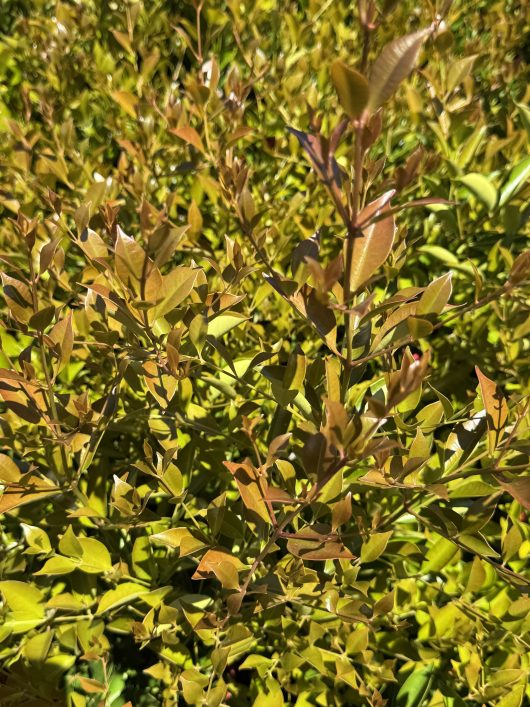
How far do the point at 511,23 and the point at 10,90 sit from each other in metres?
1.81

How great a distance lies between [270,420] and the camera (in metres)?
1.33

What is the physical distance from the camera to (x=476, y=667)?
105 cm

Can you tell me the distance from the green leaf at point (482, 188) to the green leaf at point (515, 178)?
38 millimetres

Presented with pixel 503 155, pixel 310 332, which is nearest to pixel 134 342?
pixel 310 332

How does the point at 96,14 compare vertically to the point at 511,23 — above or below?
above

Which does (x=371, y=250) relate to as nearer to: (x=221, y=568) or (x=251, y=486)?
(x=251, y=486)

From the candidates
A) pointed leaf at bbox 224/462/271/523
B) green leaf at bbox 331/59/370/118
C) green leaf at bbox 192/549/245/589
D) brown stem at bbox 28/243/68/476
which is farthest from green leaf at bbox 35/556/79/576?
green leaf at bbox 331/59/370/118

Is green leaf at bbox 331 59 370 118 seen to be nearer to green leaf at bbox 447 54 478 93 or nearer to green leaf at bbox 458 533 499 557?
green leaf at bbox 458 533 499 557

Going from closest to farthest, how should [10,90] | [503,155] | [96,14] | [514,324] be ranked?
[514,324] → [503,155] → [10,90] → [96,14]

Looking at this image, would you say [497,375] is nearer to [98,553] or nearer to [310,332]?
[310,332]

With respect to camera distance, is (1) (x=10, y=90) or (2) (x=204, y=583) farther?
(1) (x=10, y=90)

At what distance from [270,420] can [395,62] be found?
2.98ft

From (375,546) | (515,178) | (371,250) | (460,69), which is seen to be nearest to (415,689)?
(375,546)

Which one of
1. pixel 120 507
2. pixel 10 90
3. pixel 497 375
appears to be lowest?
pixel 497 375
